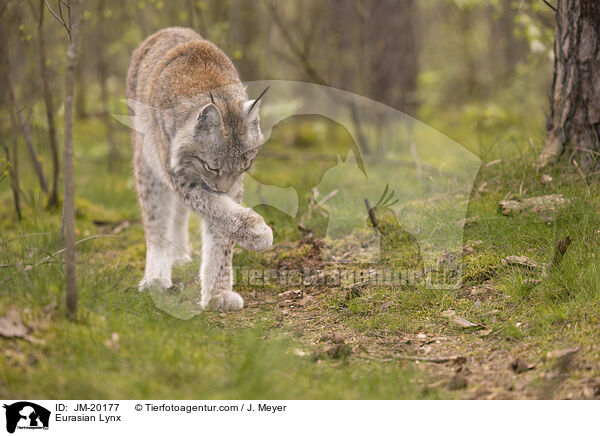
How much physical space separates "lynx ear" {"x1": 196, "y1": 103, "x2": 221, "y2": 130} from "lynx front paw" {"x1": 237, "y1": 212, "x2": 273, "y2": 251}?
721mm

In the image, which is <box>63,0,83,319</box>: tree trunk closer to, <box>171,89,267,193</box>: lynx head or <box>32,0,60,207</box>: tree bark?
<box>171,89,267,193</box>: lynx head

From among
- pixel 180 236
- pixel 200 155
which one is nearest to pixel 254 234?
pixel 200 155

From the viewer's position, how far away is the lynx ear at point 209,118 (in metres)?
3.95

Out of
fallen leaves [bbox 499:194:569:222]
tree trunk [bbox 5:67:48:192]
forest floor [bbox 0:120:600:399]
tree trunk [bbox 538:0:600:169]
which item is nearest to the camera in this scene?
forest floor [bbox 0:120:600:399]

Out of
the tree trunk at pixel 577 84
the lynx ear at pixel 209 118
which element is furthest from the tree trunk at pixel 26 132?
the tree trunk at pixel 577 84

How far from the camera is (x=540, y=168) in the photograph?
16.6 feet

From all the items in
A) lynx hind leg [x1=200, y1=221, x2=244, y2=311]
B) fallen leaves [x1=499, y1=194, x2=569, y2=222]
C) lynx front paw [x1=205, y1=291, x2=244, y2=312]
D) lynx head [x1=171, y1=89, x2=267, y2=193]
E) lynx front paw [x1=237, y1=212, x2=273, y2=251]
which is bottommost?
lynx front paw [x1=205, y1=291, x2=244, y2=312]

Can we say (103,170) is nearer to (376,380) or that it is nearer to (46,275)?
(46,275)

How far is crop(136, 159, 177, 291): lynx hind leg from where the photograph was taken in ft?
16.5

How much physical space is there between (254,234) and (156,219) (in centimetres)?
155

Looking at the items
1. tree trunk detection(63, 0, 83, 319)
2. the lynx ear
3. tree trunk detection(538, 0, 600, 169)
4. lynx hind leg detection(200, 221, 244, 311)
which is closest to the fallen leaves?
tree trunk detection(538, 0, 600, 169)

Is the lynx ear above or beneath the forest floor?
above

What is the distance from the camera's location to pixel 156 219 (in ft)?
16.9

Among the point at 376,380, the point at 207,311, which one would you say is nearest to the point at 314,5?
the point at 207,311
